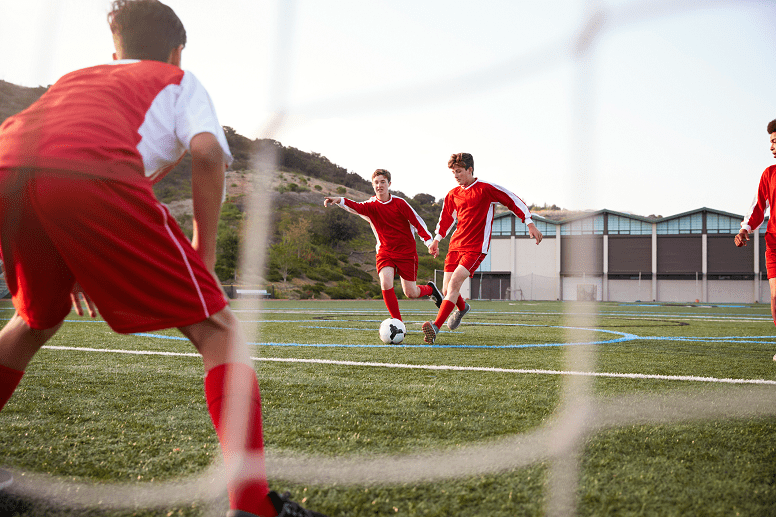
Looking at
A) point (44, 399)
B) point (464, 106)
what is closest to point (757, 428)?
point (464, 106)

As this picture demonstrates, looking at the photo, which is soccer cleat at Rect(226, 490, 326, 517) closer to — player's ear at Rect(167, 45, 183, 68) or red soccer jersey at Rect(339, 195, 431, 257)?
player's ear at Rect(167, 45, 183, 68)

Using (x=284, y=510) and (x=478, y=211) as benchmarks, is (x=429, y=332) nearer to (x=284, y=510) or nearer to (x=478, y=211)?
(x=478, y=211)

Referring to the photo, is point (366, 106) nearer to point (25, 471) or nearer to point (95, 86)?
point (95, 86)

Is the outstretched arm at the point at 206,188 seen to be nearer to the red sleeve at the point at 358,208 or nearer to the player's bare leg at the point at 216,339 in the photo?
the player's bare leg at the point at 216,339

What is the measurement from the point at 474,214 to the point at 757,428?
4.16 m

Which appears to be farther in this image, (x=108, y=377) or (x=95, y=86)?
(x=108, y=377)

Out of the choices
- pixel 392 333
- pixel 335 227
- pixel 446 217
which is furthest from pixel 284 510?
pixel 335 227

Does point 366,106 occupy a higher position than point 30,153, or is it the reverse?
point 366,106

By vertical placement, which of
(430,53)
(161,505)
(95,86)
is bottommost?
(161,505)

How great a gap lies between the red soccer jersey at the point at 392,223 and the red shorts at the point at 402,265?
0.06 meters

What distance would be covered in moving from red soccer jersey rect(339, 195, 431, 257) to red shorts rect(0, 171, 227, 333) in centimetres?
548

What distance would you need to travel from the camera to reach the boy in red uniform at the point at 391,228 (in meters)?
6.80

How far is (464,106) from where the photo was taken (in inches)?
94.6

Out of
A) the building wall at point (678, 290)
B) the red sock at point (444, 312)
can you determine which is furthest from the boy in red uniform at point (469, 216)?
the building wall at point (678, 290)
